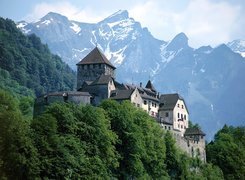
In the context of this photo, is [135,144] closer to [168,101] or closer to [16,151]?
[16,151]

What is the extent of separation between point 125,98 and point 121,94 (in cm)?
144

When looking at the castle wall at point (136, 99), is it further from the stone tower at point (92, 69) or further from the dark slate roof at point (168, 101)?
the dark slate roof at point (168, 101)

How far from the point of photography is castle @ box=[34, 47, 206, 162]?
95.5 m

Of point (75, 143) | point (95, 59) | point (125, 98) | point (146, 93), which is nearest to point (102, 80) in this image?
point (125, 98)

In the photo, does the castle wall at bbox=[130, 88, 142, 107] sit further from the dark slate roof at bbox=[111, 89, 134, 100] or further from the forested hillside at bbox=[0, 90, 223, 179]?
the forested hillside at bbox=[0, 90, 223, 179]

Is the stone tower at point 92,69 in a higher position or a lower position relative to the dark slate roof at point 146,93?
higher

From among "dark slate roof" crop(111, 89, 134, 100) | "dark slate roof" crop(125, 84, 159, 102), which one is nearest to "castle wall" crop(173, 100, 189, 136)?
"dark slate roof" crop(125, 84, 159, 102)

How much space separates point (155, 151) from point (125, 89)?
21.9m

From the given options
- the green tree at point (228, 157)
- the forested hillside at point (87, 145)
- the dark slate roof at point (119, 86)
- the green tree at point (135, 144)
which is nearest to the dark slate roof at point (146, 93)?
the dark slate roof at point (119, 86)

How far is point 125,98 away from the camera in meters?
101

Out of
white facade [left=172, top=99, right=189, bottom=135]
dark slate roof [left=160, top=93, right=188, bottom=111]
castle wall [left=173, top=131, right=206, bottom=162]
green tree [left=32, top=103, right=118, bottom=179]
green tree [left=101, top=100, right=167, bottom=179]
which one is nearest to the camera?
green tree [left=32, top=103, right=118, bottom=179]

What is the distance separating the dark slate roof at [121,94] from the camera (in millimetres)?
100925

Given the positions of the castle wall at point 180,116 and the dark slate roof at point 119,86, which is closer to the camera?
the dark slate roof at point 119,86

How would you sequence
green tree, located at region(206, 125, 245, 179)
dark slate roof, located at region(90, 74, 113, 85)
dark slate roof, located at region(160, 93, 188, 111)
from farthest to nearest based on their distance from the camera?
dark slate roof, located at region(160, 93, 188, 111) → green tree, located at region(206, 125, 245, 179) → dark slate roof, located at region(90, 74, 113, 85)
